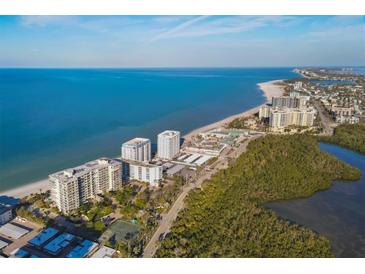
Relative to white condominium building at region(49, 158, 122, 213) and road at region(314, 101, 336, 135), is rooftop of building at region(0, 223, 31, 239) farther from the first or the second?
road at region(314, 101, 336, 135)

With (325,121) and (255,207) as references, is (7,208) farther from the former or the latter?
(325,121)

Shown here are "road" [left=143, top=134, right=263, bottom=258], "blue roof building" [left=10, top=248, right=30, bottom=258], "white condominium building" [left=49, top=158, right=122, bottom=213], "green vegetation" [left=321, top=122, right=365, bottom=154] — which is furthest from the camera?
"green vegetation" [left=321, top=122, right=365, bottom=154]

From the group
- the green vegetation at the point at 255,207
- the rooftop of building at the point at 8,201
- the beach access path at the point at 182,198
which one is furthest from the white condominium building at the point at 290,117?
the rooftop of building at the point at 8,201

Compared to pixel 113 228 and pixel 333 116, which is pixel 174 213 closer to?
pixel 113 228

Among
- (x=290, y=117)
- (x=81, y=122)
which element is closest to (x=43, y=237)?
(x=81, y=122)

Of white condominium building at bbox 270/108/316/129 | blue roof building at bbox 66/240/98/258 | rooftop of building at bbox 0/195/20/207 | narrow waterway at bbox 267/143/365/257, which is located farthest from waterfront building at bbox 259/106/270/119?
blue roof building at bbox 66/240/98/258

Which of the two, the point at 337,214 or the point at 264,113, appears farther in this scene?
the point at 264,113
